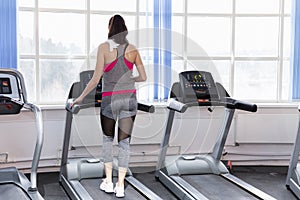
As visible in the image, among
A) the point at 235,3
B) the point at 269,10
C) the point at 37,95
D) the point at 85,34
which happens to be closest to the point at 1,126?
the point at 37,95

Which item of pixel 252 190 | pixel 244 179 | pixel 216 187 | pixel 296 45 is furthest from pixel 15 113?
pixel 296 45

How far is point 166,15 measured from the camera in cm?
550

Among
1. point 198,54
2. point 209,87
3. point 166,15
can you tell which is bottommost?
point 209,87

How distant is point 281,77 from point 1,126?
368 cm

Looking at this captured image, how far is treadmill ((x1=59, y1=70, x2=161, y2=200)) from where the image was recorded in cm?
418

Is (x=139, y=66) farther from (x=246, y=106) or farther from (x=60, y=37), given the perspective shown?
(x=60, y=37)

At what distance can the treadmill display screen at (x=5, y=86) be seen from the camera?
404 cm

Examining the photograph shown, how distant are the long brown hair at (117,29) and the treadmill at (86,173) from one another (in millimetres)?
764

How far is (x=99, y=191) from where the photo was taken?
426cm

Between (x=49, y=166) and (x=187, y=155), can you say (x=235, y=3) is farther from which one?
(x=49, y=166)

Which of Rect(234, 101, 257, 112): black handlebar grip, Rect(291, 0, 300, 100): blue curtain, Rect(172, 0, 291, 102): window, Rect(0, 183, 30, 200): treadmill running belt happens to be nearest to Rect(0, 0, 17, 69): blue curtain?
Rect(0, 183, 30, 200): treadmill running belt

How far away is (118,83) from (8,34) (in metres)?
1.78

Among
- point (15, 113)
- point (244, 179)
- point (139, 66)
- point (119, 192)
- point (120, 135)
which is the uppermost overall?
point (139, 66)

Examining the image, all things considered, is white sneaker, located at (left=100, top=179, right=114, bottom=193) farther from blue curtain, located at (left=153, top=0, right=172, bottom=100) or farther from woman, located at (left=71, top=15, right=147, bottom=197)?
blue curtain, located at (left=153, top=0, right=172, bottom=100)
